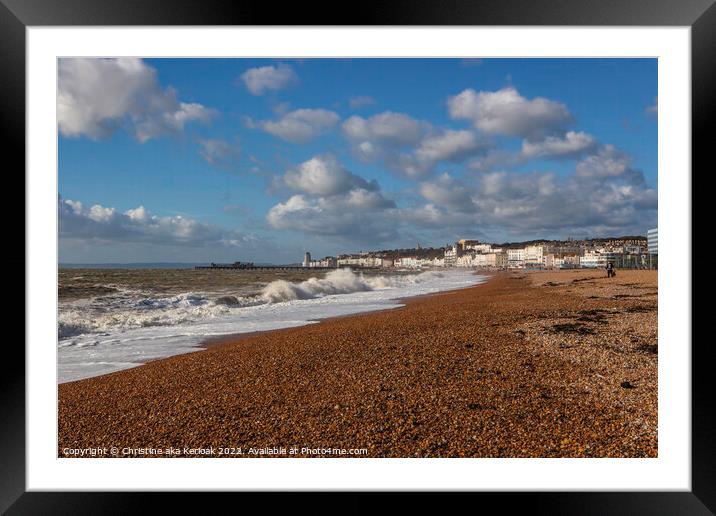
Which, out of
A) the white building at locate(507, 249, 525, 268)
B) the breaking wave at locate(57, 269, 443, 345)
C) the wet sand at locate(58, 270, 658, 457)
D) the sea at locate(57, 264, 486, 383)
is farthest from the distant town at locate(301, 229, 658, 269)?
the wet sand at locate(58, 270, 658, 457)

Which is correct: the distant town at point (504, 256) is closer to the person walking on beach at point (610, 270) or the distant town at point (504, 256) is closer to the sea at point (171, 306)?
the person walking on beach at point (610, 270)

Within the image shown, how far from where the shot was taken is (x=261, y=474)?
5.79 feet

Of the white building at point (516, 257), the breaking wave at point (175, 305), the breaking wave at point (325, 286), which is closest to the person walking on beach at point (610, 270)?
the white building at point (516, 257)

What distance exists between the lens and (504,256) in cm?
496

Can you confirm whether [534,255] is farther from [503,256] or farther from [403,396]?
[403,396]

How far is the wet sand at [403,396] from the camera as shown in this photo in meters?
1.86

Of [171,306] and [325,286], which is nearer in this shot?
[171,306]

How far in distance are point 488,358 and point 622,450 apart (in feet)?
3.02
